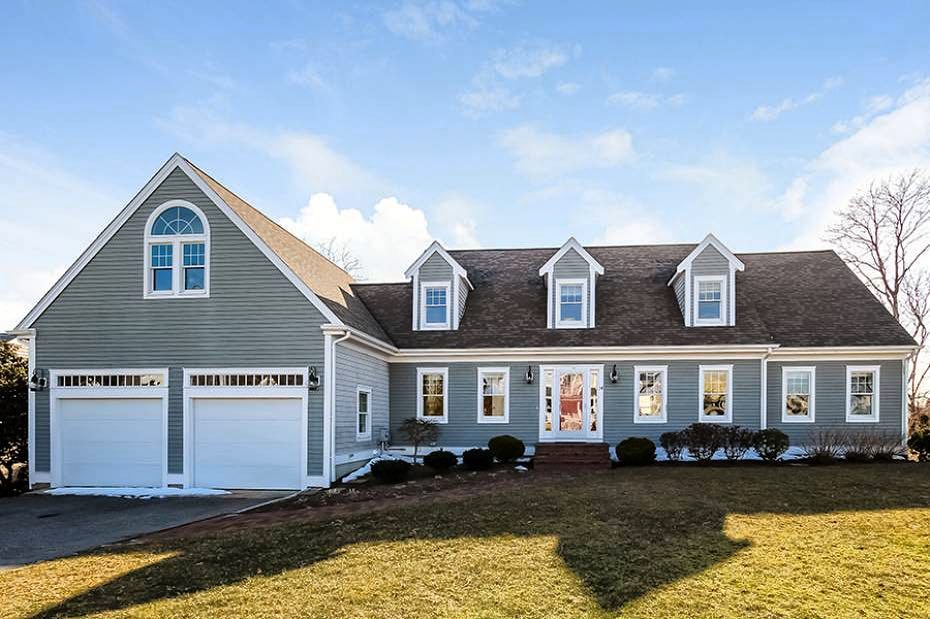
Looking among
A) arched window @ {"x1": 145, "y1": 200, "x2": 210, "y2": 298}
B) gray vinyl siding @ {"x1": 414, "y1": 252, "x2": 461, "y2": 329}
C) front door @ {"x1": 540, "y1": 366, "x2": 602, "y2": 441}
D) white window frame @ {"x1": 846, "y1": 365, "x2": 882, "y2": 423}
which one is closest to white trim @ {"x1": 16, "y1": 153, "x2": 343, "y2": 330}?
arched window @ {"x1": 145, "y1": 200, "x2": 210, "y2": 298}

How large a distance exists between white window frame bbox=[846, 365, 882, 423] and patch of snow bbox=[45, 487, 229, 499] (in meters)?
17.8

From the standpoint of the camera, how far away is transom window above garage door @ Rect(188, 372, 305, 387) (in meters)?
15.0

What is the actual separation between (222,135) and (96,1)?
14.0ft

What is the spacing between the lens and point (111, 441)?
15.6 m

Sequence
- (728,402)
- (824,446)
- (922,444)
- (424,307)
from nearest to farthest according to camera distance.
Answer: (824,446)
(922,444)
(728,402)
(424,307)

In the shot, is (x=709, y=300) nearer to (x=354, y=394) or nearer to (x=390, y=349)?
(x=390, y=349)

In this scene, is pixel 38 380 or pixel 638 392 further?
pixel 638 392

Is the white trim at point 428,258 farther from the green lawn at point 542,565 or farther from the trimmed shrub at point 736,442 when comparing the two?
the green lawn at point 542,565

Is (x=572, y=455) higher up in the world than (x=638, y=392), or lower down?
lower down

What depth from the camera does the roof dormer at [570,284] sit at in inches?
759

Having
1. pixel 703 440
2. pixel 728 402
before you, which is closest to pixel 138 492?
pixel 703 440

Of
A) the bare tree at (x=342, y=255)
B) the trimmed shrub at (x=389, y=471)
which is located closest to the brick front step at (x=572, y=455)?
the trimmed shrub at (x=389, y=471)

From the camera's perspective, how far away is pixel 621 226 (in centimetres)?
2856

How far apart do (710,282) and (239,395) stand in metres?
14.0
